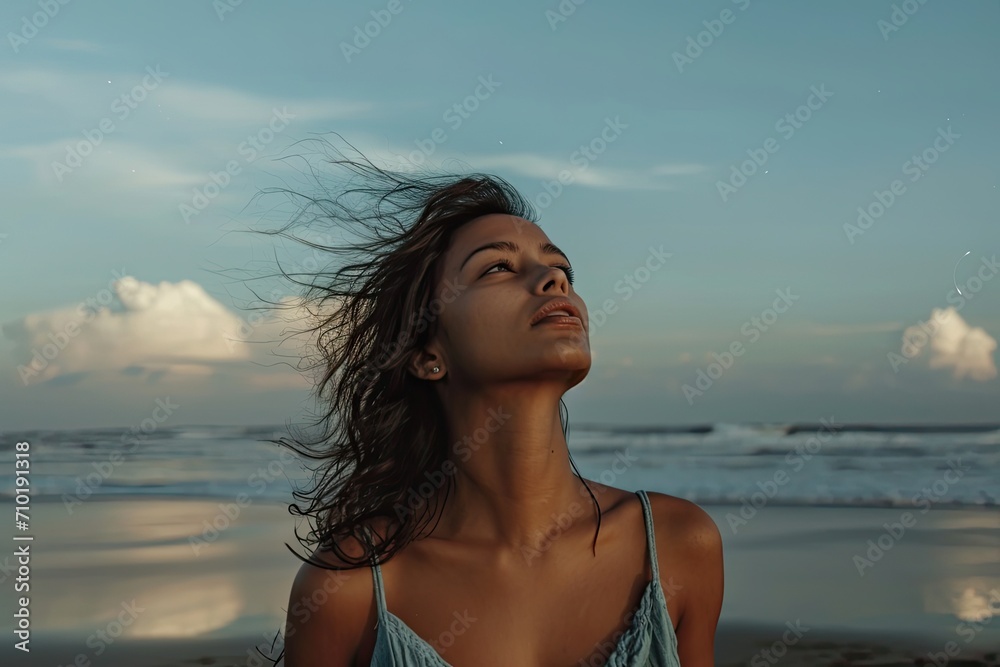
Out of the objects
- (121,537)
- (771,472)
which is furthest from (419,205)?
(771,472)

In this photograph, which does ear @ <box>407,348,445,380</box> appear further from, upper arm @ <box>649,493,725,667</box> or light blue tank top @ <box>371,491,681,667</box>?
upper arm @ <box>649,493,725,667</box>

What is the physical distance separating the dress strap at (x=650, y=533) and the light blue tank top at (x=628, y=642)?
14mm

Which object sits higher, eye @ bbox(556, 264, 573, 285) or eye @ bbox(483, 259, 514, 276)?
eye @ bbox(556, 264, 573, 285)

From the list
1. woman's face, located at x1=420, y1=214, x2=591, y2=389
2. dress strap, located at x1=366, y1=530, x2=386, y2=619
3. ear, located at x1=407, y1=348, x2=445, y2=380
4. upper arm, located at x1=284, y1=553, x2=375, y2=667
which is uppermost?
woman's face, located at x1=420, y1=214, x2=591, y2=389

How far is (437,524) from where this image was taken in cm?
319

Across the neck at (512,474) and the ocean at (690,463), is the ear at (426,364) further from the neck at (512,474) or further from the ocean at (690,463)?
the ocean at (690,463)

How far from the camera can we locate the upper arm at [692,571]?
3.10m

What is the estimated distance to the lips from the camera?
2.94 metres

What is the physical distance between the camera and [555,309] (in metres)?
2.96

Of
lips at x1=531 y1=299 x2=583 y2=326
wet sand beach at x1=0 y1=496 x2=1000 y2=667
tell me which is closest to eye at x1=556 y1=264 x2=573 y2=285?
lips at x1=531 y1=299 x2=583 y2=326

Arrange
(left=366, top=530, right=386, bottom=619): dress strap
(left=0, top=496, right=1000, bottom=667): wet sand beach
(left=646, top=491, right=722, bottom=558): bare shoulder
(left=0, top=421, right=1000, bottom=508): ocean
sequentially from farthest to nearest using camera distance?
(left=0, top=421, right=1000, bottom=508): ocean → (left=0, top=496, right=1000, bottom=667): wet sand beach → (left=646, top=491, right=722, bottom=558): bare shoulder → (left=366, top=530, right=386, bottom=619): dress strap

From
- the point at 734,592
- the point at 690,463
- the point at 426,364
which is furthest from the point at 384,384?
the point at 690,463

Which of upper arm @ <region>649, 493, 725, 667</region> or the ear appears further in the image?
the ear

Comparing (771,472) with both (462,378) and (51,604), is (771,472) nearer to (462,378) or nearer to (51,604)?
A: (51,604)
